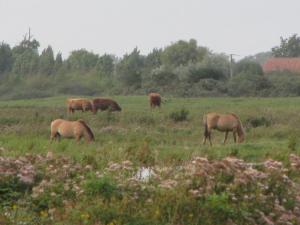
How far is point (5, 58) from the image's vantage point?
88.8 m

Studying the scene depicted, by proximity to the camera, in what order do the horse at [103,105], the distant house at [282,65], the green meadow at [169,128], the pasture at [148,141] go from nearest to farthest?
1. the pasture at [148,141]
2. the green meadow at [169,128]
3. the horse at [103,105]
4. the distant house at [282,65]

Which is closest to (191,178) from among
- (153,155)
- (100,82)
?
(153,155)

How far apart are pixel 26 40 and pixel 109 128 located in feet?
225

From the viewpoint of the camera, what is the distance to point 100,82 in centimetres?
7831

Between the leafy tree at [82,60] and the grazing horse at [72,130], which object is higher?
the leafy tree at [82,60]

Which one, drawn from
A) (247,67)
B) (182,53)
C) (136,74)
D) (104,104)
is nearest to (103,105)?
(104,104)

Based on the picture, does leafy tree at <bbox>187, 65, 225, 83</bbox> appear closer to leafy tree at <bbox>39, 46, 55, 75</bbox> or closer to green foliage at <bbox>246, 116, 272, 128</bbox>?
leafy tree at <bbox>39, 46, 55, 75</bbox>

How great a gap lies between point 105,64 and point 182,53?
9915 mm

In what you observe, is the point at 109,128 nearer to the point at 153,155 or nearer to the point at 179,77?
the point at 153,155

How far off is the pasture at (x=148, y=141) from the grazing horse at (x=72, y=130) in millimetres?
372

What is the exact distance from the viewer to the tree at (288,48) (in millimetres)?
109800

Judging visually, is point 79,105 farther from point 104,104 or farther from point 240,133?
point 240,133

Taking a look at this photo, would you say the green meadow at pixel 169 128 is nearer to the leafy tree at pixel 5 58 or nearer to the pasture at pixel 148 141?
the pasture at pixel 148 141

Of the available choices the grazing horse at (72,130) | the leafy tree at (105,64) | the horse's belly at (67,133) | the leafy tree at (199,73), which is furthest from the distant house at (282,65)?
the horse's belly at (67,133)
